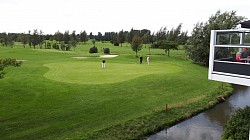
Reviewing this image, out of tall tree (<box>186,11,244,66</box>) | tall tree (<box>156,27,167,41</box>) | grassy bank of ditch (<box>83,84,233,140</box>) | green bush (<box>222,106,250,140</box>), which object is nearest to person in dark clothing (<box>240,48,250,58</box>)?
green bush (<box>222,106,250,140</box>)

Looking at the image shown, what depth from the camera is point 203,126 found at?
17.4 m

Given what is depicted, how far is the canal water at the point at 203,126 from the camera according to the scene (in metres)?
15.7

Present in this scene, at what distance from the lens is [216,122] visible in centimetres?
1830

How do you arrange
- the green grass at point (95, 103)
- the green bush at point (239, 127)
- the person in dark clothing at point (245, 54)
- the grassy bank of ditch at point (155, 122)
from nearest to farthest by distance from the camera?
the person in dark clothing at point (245, 54)
the green bush at point (239, 127)
the grassy bank of ditch at point (155, 122)
the green grass at point (95, 103)

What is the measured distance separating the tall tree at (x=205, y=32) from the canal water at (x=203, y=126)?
2359 cm

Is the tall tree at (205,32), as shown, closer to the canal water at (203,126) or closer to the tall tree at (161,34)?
the canal water at (203,126)

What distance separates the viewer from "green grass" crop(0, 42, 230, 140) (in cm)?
1512

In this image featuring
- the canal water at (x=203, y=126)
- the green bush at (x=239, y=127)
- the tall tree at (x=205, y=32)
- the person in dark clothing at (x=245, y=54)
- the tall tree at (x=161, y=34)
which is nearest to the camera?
the person in dark clothing at (x=245, y=54)

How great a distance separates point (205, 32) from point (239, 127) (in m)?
38.3

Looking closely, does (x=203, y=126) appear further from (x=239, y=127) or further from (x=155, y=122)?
(x=239, y=127)

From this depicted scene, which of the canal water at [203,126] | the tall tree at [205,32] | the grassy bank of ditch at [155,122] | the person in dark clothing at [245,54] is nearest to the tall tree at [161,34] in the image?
the tall tree at [205,32]

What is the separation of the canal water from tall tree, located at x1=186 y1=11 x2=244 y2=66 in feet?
77.4

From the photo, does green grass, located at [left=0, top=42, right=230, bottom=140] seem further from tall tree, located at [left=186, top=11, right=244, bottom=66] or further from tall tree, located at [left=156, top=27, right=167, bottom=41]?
tall tree, located at [left=156, top=27, right=167, bottom=41]

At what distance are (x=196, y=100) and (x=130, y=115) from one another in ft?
25.2
